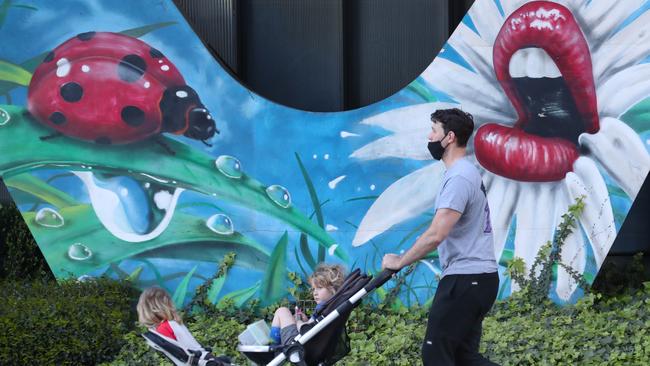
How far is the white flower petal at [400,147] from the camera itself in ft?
29.6

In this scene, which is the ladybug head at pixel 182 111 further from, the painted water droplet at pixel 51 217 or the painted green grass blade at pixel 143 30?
the painted water droplet at pixel 51 217

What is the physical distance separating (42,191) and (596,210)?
459 cm

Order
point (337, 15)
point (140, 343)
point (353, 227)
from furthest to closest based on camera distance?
point (337, 15), point (353, 227), point (140, 343)

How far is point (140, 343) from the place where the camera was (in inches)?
332

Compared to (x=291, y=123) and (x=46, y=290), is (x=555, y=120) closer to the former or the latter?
(x=291, y=123)

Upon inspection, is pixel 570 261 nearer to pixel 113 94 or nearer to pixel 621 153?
pixel 621 153

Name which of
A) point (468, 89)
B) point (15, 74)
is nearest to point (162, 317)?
point (468, 89)

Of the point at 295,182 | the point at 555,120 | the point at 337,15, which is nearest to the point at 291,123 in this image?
the point at 295,182

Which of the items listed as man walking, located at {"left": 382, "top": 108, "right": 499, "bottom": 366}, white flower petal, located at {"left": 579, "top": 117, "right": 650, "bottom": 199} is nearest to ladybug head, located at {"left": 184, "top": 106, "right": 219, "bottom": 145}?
white flower petal, located at {"left": 579, "top": 117, "right": 650, "bottom": 199}

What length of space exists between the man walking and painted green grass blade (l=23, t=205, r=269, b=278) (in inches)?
143

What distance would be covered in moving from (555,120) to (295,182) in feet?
7.09

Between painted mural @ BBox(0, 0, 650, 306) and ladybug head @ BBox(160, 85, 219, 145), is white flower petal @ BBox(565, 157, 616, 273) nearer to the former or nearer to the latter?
painted mural @ BBox(0, 0, 650, 306)

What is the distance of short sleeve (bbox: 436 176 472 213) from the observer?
5641 millimetres

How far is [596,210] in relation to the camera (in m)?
8.74
